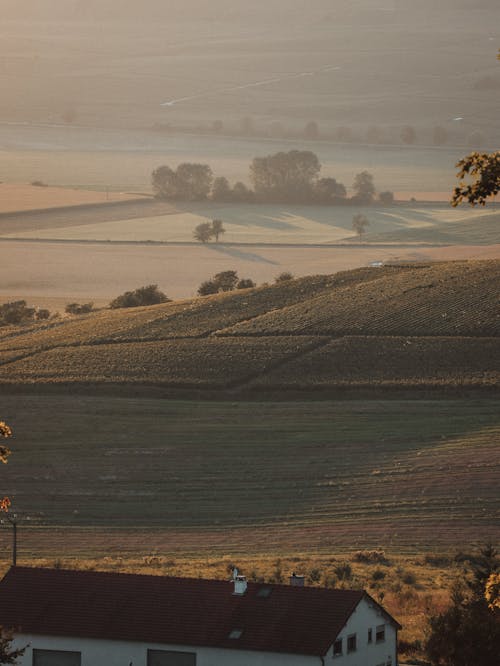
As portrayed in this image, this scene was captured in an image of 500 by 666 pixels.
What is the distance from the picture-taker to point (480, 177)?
15.8 m

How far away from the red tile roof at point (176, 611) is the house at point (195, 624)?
0.7 inches

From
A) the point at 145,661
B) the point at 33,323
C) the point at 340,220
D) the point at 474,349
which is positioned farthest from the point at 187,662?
the point at 340,220

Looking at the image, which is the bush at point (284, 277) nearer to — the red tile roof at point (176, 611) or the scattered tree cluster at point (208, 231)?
the scattered tree cluster at point (208, 231)

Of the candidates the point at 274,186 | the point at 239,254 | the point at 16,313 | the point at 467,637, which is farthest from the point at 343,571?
the point at 274,186

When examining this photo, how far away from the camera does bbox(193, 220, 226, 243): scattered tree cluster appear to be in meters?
146

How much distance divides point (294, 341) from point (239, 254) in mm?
62240

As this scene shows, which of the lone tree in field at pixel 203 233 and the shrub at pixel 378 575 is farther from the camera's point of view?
the lone tree in field at pixel 203 233

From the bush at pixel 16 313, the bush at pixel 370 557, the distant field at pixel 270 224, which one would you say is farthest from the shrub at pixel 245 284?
the bush at pixel 370 557

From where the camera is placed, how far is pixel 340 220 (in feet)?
533

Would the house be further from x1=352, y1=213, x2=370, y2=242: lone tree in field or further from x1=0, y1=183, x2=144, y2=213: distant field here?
x1=0, y1=183, x2=144, y2=213: distant field

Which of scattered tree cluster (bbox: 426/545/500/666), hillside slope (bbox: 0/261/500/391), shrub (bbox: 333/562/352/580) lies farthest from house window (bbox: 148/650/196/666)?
hillside slope (bbox: 0/261/500/391)

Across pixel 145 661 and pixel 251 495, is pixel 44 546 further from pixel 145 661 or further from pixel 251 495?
pixel 145 661

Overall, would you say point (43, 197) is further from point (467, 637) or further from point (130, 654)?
point (467, 637)

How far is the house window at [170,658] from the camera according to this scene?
2512cm
